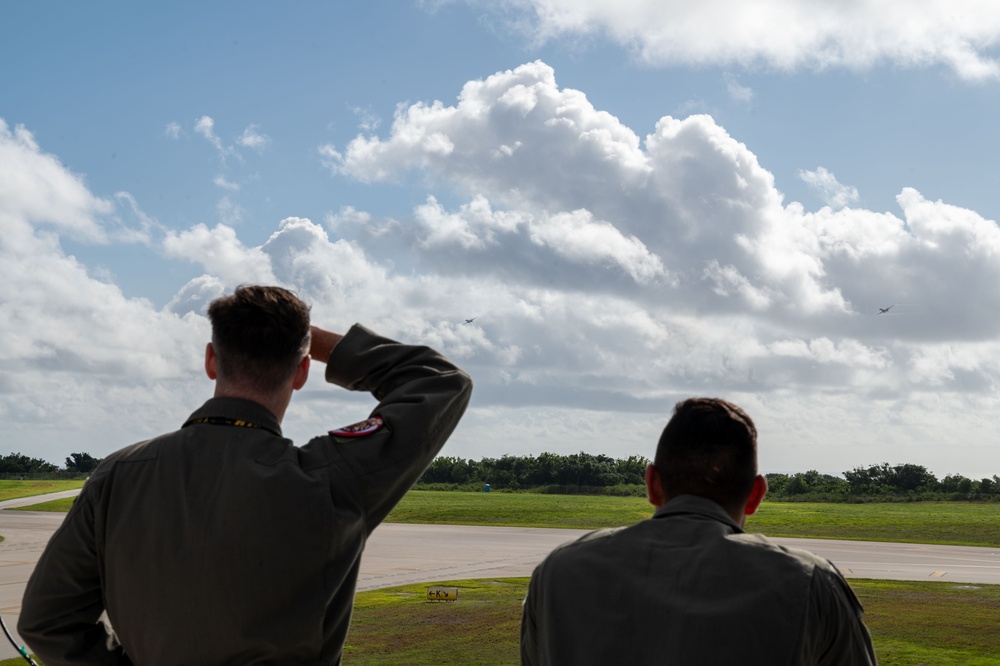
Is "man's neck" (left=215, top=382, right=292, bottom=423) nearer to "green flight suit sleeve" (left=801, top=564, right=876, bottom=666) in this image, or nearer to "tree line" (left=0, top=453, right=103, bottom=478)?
"green flight suit sleeve" (left=801, top=564, right=876, bottom=666)

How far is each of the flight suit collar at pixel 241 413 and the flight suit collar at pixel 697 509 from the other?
985 mm

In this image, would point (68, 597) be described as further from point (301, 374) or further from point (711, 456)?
point (711, 456)

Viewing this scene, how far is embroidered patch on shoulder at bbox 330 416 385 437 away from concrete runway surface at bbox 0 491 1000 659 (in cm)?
1550

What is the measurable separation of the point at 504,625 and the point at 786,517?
3919 cm

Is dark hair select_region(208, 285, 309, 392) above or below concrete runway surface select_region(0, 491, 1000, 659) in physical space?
above

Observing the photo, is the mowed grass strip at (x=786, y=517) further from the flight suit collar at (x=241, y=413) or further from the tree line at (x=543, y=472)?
the flight suit collar at (x=241, y=413)

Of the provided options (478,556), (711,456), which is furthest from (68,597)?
(478,556)

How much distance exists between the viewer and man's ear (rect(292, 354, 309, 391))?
2578mm

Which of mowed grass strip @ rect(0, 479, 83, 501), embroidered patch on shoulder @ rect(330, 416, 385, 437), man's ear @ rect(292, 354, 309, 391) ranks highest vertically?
man's ear @ rect(292, 354, 309, 391)

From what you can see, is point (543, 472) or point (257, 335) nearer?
point (257, 335)

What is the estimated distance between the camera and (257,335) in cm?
246

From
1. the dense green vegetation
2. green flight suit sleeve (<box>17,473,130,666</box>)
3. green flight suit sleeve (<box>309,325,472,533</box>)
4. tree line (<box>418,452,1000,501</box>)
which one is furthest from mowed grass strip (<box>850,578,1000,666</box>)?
the dense green vegetation

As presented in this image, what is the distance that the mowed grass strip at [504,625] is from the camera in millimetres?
12859

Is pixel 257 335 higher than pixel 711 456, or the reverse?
pixel 257 335
